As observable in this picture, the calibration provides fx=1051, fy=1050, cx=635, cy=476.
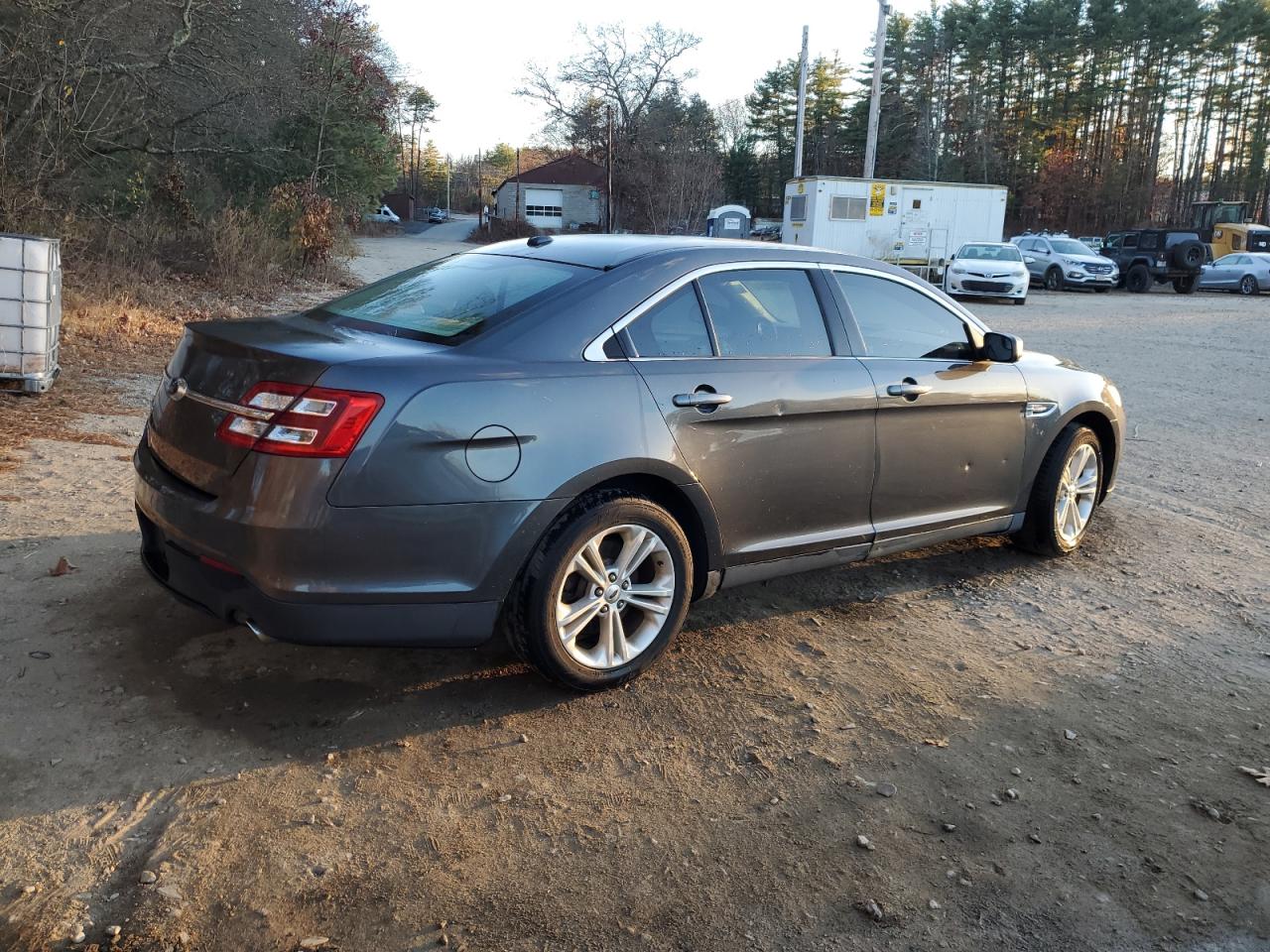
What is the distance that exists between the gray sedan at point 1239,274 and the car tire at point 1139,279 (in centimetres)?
254

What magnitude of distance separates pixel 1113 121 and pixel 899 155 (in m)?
13.1

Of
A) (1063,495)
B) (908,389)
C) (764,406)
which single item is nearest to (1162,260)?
(1063,495)

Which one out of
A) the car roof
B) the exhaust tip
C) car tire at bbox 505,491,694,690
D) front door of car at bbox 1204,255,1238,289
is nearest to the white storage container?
the car roof

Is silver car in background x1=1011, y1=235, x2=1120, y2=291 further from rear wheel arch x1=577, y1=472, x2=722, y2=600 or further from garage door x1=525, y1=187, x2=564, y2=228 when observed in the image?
garage door x1=525, y1=187, x2=564, y2=228

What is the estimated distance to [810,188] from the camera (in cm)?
2945

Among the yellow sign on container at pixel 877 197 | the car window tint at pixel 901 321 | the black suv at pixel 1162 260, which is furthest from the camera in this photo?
the black suv at pixel 1162 260

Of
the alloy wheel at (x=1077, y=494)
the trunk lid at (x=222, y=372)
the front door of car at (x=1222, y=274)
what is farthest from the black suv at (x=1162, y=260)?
the trunk lid at (x=222, y=372)

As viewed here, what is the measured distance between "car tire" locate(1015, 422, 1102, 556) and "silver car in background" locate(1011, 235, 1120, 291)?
2796 centimetres

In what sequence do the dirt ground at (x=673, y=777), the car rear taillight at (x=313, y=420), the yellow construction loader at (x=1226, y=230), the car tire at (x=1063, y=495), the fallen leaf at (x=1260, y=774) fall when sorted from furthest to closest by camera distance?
the yellow construction loader at (x=1226, y=230)
the car tire at (x=1063, y=495)
the fallen leaf at (x=1260, y=774)
the car rear taillight at (x=313, y=420)
the dirt ground at (x=673, y=777)

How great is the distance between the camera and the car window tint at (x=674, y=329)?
3.82 meters

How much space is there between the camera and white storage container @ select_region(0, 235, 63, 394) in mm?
7717

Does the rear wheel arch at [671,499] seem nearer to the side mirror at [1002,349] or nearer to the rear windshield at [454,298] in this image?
the rear windshield at [454,298]

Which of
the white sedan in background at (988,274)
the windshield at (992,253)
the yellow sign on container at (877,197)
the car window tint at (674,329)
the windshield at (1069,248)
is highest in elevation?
the yellow sign on container at (877,197)

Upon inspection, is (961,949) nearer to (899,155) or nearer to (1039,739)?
(1039,739)
